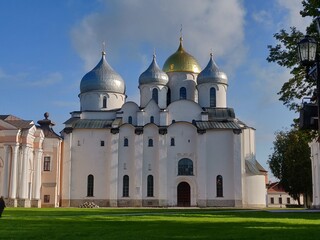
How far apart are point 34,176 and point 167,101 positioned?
19336mm

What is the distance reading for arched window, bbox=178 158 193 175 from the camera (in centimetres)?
5678

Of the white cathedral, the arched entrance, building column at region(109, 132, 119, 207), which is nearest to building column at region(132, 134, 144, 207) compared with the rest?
the white cathedral

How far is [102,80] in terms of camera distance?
61.2 meters

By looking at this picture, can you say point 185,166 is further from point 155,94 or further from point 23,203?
point 23,203

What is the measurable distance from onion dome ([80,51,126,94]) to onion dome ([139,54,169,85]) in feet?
9.60

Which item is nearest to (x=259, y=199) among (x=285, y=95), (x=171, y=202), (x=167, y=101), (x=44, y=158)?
(x=171, y=202)

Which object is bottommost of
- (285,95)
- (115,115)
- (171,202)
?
(171,202)

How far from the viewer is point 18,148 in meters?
51.1

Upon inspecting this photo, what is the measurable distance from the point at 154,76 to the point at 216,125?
409 inches

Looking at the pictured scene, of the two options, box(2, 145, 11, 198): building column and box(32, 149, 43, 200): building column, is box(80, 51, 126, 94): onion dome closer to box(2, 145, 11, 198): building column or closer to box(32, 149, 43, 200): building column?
box(32, 149, 43, 200): building column

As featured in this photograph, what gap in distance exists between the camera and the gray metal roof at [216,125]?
→ 187 ft

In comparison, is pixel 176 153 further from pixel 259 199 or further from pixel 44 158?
pixel 44 158

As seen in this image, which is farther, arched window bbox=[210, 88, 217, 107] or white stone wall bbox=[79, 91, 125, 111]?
arched window bbox=[210, 88, 217, 107]

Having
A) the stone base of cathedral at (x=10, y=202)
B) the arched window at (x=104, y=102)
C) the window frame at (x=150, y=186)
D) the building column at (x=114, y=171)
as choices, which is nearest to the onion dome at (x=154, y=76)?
the arched window at (x=104, y=102)
